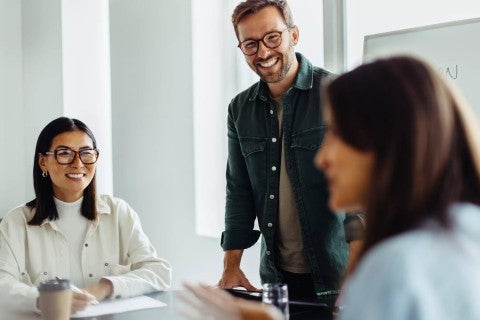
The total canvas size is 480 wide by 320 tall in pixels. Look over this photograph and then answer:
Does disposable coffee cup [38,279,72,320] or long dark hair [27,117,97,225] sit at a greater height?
long dark hair [27,117,97,225]

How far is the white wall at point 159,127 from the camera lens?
12.7 feet

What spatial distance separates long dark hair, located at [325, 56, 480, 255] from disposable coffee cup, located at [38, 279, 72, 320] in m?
1.04

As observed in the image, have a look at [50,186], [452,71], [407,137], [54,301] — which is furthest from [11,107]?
[407,137]

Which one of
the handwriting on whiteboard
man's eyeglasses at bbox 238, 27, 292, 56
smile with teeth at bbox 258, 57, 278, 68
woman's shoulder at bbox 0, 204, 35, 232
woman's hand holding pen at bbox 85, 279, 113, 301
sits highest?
man's eyeglasses at bbox 238, 27, 292, 56

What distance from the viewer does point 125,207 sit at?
102 inches

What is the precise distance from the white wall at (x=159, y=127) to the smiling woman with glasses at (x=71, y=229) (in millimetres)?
1324

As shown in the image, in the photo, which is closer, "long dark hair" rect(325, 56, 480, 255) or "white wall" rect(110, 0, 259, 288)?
"long dark hair" rect(325, 56, 480, 255)

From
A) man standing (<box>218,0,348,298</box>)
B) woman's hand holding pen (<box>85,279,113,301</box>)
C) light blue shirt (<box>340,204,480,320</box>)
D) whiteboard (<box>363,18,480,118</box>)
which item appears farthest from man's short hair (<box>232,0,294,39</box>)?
light blue shirt (<box>340,204,480,320</box>)

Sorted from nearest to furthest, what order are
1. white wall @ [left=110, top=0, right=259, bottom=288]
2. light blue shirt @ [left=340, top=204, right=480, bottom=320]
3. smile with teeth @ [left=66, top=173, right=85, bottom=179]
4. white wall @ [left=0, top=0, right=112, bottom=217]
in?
light blue shirt @ [left=340, top=204, right=480, bottom=320] → smile with teeth @ [left=66, top=173, right=85, bottom=179] → white wall @ [left=110, top=0, right=259, bottom=288] → white wall @ [left=0, top=0, right=112, bottom=217]

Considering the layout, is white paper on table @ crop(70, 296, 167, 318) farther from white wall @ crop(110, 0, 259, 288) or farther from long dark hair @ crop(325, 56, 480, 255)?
white wall @ crop(110, 0, 259, 288)

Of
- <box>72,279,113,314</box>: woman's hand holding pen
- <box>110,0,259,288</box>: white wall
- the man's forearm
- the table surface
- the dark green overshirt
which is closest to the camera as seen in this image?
the table surface

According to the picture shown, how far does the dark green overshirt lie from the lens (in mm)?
2270

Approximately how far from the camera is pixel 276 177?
92.9 inches

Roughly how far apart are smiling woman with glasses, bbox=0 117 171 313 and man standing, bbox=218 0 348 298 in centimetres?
39
